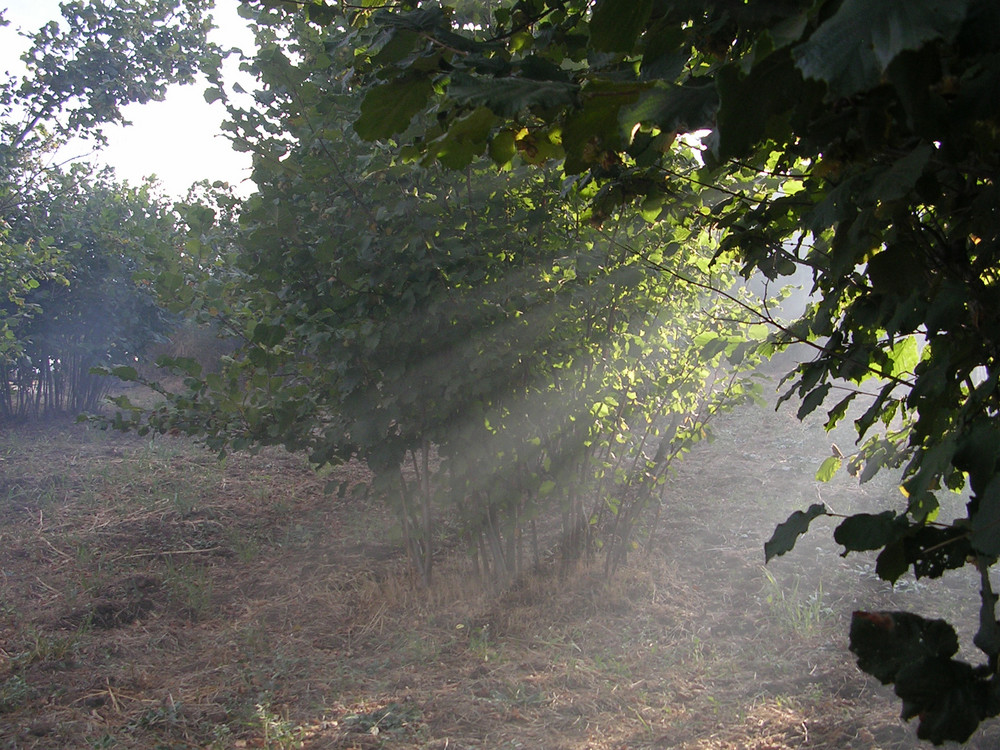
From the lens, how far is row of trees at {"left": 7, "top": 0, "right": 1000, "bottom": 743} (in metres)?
0.71

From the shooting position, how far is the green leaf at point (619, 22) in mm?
734

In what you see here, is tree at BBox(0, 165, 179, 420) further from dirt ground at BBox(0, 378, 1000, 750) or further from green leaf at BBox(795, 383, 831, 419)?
green leaf at BBox(795, 383, 831, 419)

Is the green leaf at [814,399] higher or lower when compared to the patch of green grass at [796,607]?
higher

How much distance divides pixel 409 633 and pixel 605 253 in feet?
7.17

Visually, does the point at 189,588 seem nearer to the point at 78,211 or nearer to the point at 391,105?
the point at 391,105

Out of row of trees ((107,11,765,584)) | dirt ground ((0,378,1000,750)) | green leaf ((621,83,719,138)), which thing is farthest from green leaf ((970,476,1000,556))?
dirt ground ((0,378,1000,750))

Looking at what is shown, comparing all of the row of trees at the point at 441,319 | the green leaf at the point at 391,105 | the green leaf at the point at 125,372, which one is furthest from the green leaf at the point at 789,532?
the green leaf at the point at 125,372

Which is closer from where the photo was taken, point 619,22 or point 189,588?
point 619,22

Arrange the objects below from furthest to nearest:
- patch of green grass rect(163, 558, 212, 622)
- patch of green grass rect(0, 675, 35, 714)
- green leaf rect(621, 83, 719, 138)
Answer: patch of green grass rect(163, 558, 212, 622)
patch of green grass rect(0, 675, 35, 714)
green leaf rect(621, 83, 719, 138)

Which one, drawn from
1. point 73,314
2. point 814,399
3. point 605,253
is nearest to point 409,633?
point 605,253

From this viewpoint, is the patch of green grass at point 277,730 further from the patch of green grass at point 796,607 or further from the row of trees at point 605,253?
the patch of green grass at point 796,607

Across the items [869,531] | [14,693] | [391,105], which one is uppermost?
[391,105]

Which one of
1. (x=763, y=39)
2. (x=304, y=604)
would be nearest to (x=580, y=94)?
(x=763, y=39)

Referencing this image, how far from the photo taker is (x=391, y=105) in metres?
0.93
